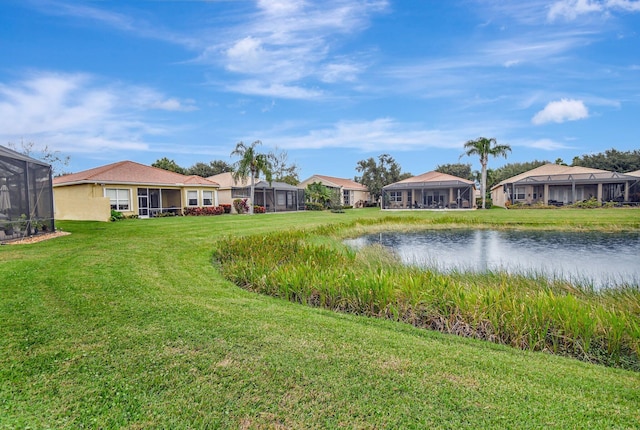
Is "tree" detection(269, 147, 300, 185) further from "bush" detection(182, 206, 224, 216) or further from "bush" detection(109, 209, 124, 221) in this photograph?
"bush" detection(109, 209, 124, 221)

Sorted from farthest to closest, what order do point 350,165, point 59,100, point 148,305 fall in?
point 350,165 < point 59,100 < point 148,305

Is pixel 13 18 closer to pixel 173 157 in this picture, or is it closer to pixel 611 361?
pixel 611 361

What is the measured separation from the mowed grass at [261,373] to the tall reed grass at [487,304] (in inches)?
20.4

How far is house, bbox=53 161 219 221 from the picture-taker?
23.2 meters

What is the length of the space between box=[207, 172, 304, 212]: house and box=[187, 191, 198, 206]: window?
4165mm

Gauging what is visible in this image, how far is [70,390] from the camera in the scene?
3139mm

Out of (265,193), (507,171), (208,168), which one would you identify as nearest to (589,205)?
(507,171)

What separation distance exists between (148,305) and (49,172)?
1248 cm

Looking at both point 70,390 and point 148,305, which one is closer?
point 70,390

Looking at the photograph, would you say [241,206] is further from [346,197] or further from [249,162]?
[346,197]

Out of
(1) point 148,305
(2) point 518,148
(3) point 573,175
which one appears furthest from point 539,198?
(1) point 148,305

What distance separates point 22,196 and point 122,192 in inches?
513

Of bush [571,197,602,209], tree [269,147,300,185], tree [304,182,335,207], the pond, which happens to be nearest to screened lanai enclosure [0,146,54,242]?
the pond

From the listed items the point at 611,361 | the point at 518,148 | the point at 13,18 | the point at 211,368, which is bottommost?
the point at 611,361
